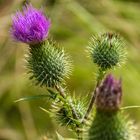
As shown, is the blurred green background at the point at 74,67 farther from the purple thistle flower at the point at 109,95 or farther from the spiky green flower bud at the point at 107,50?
the purple thistle flower at the point at 109,95

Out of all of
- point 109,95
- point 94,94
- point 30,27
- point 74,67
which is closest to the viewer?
point 109,95

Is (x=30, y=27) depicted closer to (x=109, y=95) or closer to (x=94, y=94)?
(x=94, y=94)

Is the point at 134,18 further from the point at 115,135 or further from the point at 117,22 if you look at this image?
the point at 115,135

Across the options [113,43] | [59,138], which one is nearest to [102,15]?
[113,43]

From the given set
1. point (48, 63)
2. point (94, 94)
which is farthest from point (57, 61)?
point (94, 94)

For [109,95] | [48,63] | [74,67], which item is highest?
[109,95]

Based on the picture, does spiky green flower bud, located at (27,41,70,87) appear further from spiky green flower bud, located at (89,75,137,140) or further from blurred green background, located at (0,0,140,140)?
blurred green background, located at (0,0,140,140)

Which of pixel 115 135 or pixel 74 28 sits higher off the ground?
pixel 115 135
